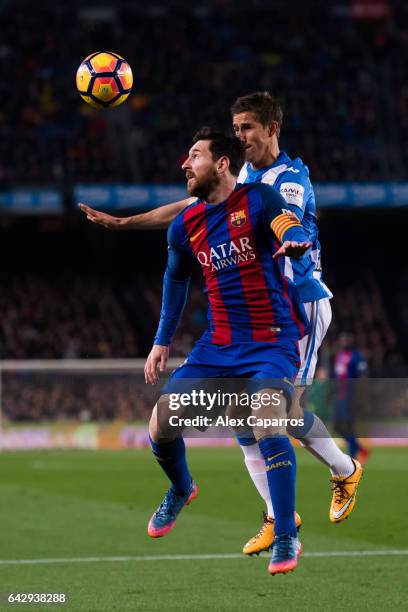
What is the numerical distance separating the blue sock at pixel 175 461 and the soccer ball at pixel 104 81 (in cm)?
242

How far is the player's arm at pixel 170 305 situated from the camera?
24.8 ft

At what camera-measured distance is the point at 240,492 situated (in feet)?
53.7

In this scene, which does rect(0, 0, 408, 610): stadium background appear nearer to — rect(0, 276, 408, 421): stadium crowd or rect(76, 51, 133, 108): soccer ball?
rect(0, 276, 408, 421): stadium crowd

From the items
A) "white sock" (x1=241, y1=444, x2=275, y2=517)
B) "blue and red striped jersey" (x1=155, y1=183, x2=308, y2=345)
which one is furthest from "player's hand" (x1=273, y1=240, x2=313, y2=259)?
"white sock" (x1=241, y1=444, x2=275, y2=517)

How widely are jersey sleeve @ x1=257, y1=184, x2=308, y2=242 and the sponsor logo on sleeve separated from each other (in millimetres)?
398

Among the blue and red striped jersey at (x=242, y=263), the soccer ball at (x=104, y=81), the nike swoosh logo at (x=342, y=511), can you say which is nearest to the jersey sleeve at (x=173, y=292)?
the blue and red striped jersey at (x=242, y=263)

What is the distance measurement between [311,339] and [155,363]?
111 centimetres

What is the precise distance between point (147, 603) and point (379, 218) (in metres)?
28.2

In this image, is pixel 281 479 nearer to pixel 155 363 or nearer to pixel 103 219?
pixel 155 363

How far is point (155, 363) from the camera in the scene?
7.58 meters

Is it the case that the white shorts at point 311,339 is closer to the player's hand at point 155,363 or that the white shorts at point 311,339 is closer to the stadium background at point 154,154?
the player's hand at point 155,363

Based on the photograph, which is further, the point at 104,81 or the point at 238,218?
the point at 104,81

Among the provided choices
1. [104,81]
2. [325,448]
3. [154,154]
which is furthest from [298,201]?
[154,154]

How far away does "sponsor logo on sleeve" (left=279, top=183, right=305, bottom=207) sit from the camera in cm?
756
